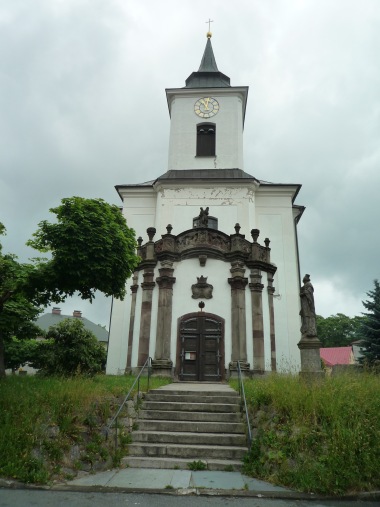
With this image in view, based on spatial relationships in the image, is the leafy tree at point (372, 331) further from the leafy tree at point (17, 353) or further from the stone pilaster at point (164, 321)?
the leafy tree at point (17, 353)

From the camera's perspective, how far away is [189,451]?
8.13 meters

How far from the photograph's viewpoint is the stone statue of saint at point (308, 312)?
11.9 metres

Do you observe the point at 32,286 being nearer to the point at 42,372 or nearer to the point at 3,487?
the point at 42,372

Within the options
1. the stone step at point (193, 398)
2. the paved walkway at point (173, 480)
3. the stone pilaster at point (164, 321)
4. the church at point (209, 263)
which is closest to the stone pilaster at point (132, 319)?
the church at point (209, 263)

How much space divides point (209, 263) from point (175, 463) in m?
10.7

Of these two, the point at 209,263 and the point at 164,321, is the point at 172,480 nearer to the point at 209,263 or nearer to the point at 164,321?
the point at 164,321

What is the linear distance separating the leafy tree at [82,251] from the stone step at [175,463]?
5.04m

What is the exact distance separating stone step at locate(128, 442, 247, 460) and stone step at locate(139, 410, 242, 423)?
102 cm

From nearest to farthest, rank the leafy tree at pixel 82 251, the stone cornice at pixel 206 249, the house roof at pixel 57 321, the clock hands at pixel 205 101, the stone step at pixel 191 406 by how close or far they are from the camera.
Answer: the stone step at pixel 191 406
the leafy tree at pixel 82 251
the stone cornice at pixel 206 249
the clock hands at pixel 205 101
the house roof at pixel 57 321

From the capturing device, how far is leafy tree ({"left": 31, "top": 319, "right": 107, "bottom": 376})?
14.9m

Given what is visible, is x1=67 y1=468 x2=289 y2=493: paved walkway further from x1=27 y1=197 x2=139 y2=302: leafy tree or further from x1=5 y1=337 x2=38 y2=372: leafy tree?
x1=5 y1=337 x2=38 y2=372: leafy tree

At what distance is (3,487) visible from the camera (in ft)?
21.2

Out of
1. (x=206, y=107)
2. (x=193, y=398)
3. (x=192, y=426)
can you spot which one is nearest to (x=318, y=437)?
(x=192, y=426)

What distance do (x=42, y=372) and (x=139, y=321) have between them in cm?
424
